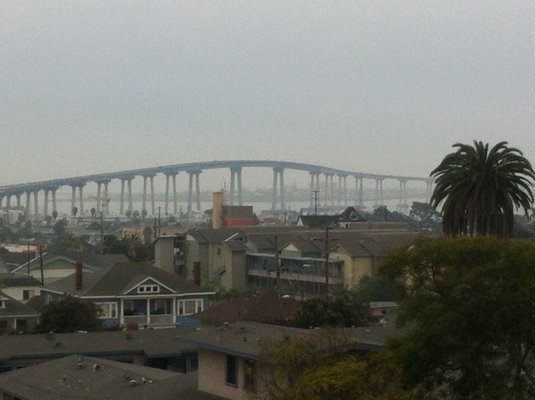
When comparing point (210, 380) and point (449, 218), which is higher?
point (449, 218)

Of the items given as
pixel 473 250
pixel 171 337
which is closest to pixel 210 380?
pixel 473 250

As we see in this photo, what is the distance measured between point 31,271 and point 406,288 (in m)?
74.5

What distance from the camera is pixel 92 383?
32344 millimetres

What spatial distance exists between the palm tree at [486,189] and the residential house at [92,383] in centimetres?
777

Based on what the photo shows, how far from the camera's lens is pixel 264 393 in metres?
24.6

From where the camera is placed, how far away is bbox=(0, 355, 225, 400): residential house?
30.7 m

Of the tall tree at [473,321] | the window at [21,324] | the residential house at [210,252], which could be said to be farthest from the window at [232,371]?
the residential house at [210,252]

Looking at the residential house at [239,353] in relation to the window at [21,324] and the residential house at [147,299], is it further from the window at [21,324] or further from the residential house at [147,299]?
the residential house at [147,299]

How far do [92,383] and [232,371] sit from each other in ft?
15.3

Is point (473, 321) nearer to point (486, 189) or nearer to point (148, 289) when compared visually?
point (486, 189)

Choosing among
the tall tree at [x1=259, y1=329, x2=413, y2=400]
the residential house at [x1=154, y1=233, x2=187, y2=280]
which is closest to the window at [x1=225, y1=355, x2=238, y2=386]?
the tall tree at [x1=259, y1=329, x2=413, y2=400]

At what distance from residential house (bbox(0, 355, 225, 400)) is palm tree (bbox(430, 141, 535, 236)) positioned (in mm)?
7772

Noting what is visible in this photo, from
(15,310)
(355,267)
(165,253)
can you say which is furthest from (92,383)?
(165,253)

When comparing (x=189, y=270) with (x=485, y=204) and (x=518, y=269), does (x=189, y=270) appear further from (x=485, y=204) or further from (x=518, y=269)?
(x=518, y=269)
